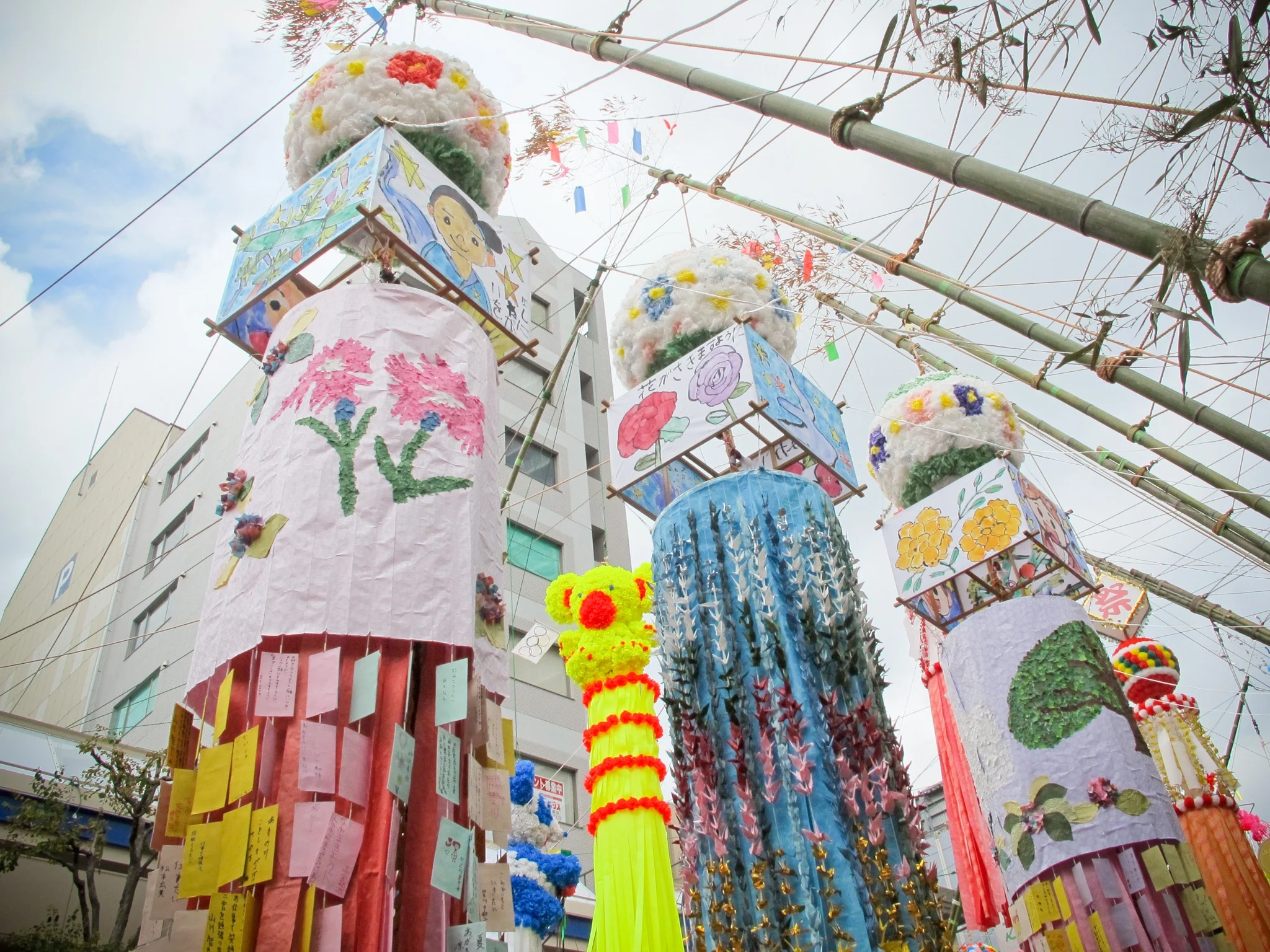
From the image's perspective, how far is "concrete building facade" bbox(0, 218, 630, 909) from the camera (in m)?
13.3

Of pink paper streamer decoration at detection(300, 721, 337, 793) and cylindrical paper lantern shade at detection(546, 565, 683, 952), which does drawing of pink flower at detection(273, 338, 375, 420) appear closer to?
pink paper streamer decoration at detection(300, 721, 337, 793)

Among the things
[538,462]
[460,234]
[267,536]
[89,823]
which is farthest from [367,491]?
[538,462]

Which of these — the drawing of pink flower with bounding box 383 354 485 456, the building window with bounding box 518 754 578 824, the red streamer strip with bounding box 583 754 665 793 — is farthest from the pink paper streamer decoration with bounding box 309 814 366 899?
the building window with bounding box 518 754 578 824

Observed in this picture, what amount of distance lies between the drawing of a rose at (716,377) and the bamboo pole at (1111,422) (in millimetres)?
1120

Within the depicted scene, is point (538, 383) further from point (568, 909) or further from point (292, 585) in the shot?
point (292, 585)

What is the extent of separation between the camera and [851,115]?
2912 mm

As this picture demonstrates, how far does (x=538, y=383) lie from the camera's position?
17922 millimetres

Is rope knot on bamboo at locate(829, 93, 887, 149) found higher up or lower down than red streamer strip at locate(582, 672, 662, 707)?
higher up

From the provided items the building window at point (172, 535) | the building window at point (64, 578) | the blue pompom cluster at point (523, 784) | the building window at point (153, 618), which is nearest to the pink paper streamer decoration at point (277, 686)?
the blue pompom cluster at point (523, 784)

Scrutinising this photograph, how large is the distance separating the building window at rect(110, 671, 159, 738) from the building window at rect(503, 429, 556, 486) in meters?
6.39

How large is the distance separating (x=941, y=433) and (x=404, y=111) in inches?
170

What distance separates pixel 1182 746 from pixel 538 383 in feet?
41.6

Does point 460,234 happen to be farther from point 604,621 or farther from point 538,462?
point 538,462

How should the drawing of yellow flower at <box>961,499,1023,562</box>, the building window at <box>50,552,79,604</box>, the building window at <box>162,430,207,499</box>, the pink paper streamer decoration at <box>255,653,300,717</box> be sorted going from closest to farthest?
1. the pink paper streamer decoration at <box>255,653,300,717</box>
2. the drawing of yellow flower at <box>961,499,1023,562</box>
3. the building window at <box>162,430,207,499</box>
4. the building window at <box>50,552,79,604</box>
